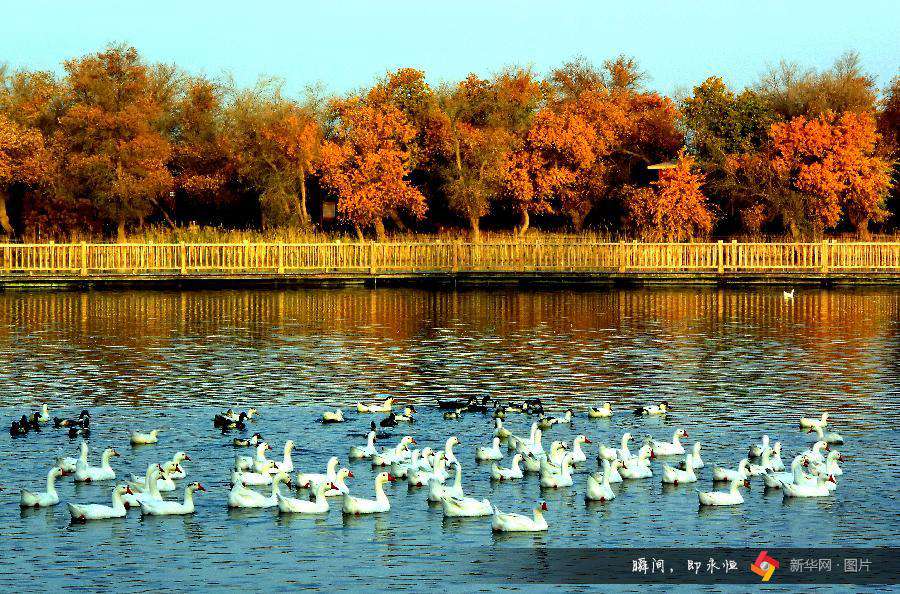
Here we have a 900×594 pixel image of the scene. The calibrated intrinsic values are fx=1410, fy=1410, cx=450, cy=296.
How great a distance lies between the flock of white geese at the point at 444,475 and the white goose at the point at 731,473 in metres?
0.01

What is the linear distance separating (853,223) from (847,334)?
2939 centimetres

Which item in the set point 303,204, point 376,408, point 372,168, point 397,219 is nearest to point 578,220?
point 397,219

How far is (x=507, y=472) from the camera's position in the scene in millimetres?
16625

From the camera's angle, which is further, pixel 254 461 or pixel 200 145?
pixel 200 145

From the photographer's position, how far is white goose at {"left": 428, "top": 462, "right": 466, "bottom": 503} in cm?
1509

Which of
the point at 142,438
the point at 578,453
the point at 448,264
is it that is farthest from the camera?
the point at 448,264

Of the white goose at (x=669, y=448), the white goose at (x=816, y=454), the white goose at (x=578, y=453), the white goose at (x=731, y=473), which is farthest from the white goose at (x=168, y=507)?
the white goose at (x=816, y=454)

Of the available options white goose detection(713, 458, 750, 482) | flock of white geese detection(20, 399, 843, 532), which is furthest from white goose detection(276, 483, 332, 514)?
white goose detection(713, 458, 750, 482)

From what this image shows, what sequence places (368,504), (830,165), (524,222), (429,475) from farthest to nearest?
(524,222), (830,165), (429,475), (368,504)

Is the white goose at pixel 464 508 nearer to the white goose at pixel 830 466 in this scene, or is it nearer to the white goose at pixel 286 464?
the white goose at pixel 286 464

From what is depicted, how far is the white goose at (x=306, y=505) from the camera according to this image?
1487cm

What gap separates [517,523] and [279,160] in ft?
168

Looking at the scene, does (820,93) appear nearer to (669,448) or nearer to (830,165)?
(830,165)

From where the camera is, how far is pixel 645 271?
5466 centimetres
